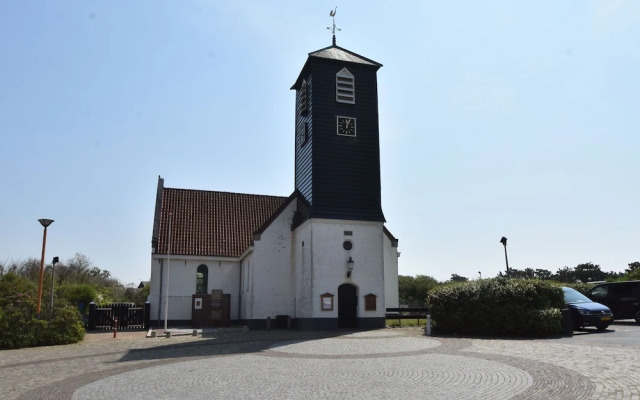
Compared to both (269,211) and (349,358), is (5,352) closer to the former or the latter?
(349,358)

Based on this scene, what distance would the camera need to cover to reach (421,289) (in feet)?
188

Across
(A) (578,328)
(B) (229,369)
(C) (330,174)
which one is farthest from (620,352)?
(C) (330,174)

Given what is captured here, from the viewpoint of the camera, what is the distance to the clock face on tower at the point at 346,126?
1008 inches

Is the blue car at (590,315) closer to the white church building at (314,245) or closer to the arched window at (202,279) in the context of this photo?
the white church building at (314,245)

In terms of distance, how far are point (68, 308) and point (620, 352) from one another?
19.1m

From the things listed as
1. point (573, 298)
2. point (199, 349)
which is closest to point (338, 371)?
point (199, 349)

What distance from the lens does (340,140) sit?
83.7 ft

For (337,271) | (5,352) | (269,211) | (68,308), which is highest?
(269,211)

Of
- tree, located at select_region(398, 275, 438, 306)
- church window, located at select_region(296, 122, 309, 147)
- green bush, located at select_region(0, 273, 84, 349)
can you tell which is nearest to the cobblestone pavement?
green bush, located at select_region(0, 273, 84, 349)

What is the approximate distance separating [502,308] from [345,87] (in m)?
14.1

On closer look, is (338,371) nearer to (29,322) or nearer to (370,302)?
(29,322)

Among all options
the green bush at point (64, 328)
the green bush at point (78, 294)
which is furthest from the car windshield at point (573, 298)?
the green bush at point (78, 294)

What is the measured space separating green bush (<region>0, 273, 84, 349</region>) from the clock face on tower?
14943 millimetres

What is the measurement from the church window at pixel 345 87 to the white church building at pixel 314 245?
0.18ft
